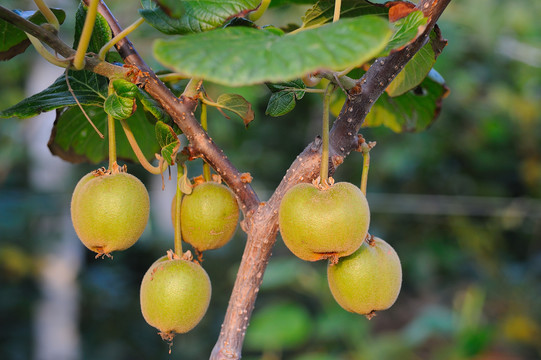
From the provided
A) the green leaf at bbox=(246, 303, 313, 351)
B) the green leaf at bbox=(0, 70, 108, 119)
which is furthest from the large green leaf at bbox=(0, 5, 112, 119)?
the green leaf at bbox=(246, 303, 313, 351)

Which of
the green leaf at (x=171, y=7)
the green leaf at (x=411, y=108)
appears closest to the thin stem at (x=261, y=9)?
the green leaf at (x=171, y=7)

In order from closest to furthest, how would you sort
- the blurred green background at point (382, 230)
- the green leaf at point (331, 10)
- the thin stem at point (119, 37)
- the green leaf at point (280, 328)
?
the thin stem at point (119, 37) → the green leaf at point (331, 10) → the green leaf at point (280, 328) → the blurred green background at point (382, 230)

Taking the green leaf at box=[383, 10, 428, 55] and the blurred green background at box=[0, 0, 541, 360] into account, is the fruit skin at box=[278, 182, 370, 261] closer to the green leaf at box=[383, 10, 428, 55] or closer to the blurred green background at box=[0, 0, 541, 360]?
the green leaf at box=[383, 10, 428, 55]

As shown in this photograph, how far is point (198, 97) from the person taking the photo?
531mm

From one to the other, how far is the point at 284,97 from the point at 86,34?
0.23 m

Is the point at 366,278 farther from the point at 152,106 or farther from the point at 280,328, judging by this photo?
the point at 280,328

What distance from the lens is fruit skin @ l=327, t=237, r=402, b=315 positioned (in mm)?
556

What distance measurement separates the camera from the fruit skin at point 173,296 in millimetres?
541

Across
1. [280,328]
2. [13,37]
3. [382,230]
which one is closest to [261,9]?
[13,37]

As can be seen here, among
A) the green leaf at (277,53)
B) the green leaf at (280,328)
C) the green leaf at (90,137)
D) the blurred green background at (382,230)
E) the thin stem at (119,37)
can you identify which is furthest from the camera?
the blurred green background at (382,230)

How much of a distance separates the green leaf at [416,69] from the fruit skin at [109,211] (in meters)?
0.36

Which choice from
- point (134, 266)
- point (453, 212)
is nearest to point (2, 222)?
point (134, 266)

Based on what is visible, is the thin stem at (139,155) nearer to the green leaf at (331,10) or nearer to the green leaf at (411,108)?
the green leaf at (331,10)

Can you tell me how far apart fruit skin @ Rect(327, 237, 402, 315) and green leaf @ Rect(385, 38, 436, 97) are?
8.5 inches
